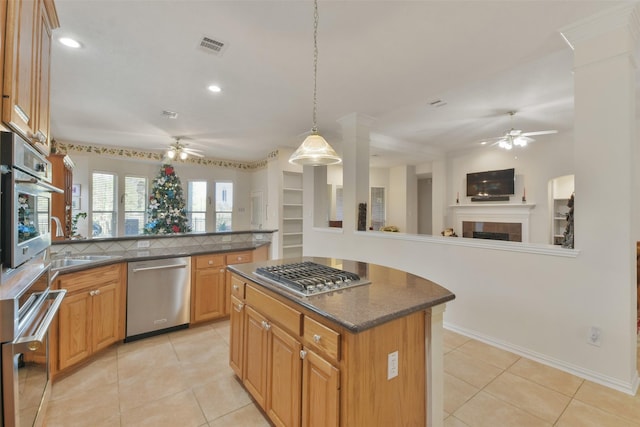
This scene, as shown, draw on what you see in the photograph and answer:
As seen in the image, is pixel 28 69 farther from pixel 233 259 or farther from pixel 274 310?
pixel 233 259

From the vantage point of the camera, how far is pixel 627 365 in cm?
210

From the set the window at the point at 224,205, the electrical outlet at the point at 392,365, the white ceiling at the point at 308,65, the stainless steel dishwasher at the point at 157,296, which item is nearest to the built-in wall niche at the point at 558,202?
the white ceiling at the point at 308,65

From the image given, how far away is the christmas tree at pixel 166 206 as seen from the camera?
245 inches

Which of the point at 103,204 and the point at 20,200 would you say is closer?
the point at 20,200

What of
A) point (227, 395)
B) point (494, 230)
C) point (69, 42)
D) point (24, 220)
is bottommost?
point (227, 395)

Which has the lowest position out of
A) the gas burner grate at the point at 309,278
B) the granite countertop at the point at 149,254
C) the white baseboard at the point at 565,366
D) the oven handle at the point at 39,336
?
the white baseboard at the point at 565,366

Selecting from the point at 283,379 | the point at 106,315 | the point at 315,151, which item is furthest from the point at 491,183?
the point at 106,315

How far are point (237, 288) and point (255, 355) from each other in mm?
510

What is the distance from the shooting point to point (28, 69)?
1310mm

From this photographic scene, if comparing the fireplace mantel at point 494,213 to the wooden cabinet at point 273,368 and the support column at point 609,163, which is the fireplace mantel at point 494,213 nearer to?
the support column at point 609,163

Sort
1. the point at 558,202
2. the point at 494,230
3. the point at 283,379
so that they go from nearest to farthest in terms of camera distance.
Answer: the point at 283,379 → the point at 558,202 → the point at 494,230

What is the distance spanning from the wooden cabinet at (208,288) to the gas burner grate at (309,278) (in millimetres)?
1514

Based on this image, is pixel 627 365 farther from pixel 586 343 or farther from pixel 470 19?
pixel 470 19

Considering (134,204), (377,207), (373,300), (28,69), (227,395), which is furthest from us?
(377,207)
